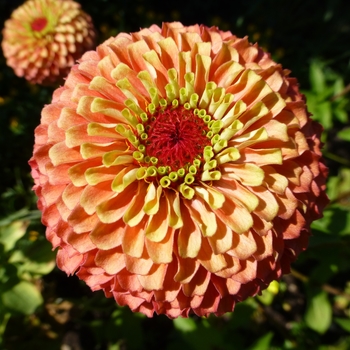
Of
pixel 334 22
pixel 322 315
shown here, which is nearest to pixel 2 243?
pixel 322 315

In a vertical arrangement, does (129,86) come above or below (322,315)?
above

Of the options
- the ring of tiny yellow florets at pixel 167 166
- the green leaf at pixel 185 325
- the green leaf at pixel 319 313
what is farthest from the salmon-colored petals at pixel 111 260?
the green leaf at pixel 319 313

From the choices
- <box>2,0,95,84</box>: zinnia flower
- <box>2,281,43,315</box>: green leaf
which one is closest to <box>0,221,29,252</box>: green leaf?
<box>2,281,43,315</box>: green leaf

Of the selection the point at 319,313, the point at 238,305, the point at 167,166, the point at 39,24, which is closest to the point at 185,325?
the point at 238,305

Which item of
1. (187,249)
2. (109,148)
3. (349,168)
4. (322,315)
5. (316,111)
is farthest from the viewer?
(349,168)

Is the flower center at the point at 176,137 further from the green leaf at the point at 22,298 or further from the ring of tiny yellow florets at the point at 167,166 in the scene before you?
the green leaf at the point at 22,298

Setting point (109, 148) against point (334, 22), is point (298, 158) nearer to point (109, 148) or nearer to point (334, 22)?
point (109, 148)

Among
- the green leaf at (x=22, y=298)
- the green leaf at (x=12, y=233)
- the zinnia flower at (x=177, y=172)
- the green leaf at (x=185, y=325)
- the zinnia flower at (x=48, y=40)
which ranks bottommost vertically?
the green leaf at (x=185, y=325)

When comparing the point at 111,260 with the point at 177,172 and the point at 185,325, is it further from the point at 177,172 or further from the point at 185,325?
the point at 185,325

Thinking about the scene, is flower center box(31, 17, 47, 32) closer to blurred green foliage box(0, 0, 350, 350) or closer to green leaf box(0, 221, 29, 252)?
blurred green foliage box(0, 0, 350, 350)
